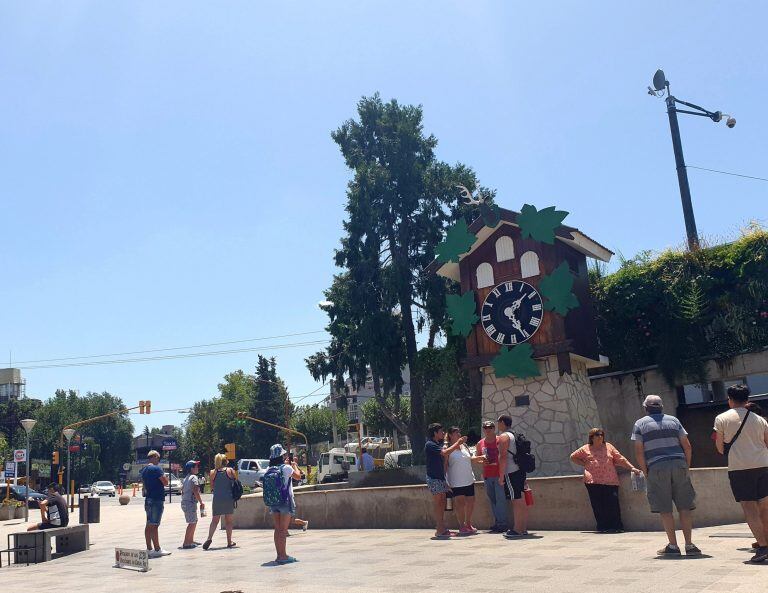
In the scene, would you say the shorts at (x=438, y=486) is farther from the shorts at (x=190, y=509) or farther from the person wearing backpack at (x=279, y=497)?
the shorts at (x=190, y=509)

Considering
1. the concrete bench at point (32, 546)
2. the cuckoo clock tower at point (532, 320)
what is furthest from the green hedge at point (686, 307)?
the concrete bench at point (32, 546)

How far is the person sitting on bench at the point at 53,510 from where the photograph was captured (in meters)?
14.7

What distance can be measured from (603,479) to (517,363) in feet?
23.1

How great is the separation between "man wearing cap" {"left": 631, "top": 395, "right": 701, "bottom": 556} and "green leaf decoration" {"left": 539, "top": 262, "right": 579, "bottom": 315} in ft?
29.6

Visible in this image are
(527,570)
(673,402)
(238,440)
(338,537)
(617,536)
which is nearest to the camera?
(527,570)

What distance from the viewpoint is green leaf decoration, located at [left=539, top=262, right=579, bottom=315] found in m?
17.3

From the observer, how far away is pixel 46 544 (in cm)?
1402

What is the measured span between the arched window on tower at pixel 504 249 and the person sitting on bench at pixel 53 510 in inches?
431

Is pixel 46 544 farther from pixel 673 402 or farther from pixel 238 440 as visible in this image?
pixel 238 440

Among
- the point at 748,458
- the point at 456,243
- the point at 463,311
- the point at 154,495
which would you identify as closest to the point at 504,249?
the point at 456,243

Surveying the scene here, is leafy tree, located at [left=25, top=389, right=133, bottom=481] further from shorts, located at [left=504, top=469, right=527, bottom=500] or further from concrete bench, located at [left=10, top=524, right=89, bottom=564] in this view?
shorts, located at [left=504, top=469, right=527, bottom=500]

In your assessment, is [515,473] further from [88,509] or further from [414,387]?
[414,387]

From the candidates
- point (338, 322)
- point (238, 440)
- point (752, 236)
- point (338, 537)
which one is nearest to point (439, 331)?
point (338, 322)

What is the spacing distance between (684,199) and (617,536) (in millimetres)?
14212
